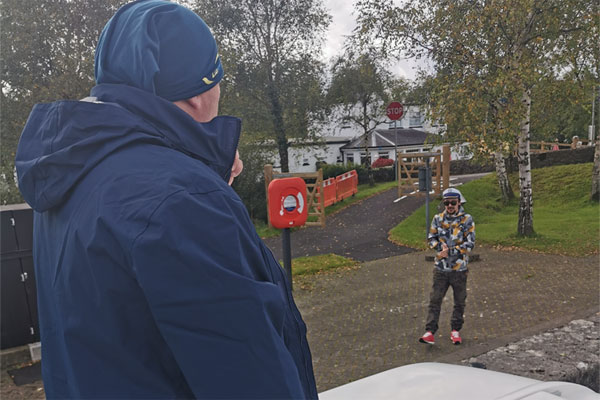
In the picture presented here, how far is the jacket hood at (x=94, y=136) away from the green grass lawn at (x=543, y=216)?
12.7 m

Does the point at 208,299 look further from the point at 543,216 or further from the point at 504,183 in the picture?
the point at 504,183

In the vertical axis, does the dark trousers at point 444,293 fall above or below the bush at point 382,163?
below

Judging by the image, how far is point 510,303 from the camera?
8.30 metres

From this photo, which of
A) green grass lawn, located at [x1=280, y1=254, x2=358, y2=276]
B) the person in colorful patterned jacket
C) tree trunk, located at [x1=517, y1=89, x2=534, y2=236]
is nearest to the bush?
tree trunk, located at [x1=517, y1=89, x2=534, y2=236]

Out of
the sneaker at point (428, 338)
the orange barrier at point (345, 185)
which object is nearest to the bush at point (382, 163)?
the orange barrier at point (345, 185)

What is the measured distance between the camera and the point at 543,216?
1639 centimetres

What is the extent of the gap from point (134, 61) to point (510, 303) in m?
8.45

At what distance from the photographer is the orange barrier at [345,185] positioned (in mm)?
22702

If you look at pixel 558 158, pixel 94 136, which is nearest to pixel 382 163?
pixel 558 158

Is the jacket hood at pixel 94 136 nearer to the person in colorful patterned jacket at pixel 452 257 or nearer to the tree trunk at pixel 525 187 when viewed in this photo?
the person in colorful patterned jacket at pixel 452 257

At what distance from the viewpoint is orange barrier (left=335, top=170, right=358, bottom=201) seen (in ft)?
74.5

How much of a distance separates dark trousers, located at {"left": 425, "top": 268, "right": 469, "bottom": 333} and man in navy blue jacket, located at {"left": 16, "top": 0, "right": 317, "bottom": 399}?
584cm

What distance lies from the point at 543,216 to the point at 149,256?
17.6 m

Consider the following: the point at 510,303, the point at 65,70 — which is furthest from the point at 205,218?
the point at 65,70
